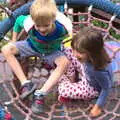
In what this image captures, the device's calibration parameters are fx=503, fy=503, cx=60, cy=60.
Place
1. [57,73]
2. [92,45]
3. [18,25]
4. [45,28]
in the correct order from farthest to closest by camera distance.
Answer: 1. [18,25]
2. [57,73]
3. [45,28]
4. [92,45]

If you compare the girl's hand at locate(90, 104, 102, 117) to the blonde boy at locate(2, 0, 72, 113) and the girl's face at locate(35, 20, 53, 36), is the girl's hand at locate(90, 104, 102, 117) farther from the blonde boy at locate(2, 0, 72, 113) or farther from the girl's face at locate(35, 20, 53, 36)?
the girl's face at locate(35, 20, 53, 36)

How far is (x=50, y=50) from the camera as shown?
2.72 meters

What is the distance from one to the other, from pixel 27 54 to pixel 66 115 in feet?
1.29

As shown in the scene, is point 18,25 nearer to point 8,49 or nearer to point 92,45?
point 8,49

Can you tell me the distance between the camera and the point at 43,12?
246 centimetres

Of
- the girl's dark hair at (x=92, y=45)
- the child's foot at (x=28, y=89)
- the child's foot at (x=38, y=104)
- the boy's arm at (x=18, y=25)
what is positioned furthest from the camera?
the boy's arm at (x=18, y=25)

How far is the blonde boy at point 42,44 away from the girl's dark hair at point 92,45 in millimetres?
183

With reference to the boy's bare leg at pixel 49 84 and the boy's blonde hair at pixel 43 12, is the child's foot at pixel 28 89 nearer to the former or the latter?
the boy's bare leg at pixel 49 84

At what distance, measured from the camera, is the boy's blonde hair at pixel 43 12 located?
2.45m

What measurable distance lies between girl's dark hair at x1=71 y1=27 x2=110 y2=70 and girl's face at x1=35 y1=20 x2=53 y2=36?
0.15m

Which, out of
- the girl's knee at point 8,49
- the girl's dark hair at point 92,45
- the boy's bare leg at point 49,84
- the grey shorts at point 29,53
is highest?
the girl's dark hair at point 92,45

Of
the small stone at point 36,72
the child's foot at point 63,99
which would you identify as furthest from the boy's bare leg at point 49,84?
the small stone at point 36,72

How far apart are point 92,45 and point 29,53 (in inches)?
19.1

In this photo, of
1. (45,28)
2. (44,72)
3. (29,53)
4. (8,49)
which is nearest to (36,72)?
(44,72)
